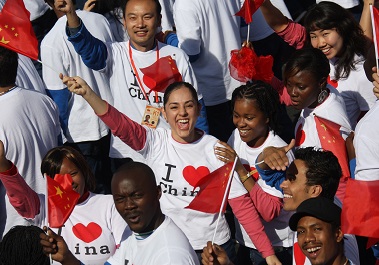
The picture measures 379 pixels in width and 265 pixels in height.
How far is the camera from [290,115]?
30.6 ft

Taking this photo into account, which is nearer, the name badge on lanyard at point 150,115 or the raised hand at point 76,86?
the raised hand at point 76,86

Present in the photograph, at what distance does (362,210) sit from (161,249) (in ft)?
3.76

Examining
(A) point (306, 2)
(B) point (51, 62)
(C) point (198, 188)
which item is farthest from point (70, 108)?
(A) point (306, 2)

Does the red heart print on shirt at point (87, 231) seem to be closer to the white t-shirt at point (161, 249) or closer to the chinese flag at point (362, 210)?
the white t-shirt at point (161, 249)

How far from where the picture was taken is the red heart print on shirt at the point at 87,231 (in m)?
5.90

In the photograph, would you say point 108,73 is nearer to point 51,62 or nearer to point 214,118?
point 51,62

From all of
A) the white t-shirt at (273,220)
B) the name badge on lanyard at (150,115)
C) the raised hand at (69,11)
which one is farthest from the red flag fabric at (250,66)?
the raised hand at (69,11)

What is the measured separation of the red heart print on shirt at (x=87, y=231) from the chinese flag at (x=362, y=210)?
1.58m

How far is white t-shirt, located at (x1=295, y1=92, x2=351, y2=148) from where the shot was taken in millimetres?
6552

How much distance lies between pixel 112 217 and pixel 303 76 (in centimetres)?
171

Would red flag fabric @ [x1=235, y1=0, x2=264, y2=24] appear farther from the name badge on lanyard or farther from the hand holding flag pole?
the name badge on lanyard

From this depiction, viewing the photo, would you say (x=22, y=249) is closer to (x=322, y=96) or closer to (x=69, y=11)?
(x=69, y=11)

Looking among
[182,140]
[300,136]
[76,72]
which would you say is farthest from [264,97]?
[76,72]

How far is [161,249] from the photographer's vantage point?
4957mm
